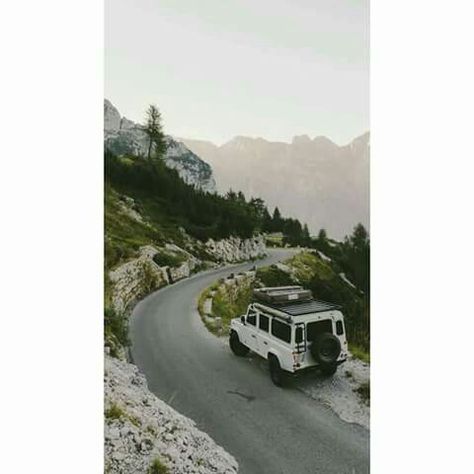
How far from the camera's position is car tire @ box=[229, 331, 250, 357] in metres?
4.46

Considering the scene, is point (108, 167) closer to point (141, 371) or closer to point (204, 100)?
point (204, 100)

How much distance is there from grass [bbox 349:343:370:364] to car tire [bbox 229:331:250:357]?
834 millimetres

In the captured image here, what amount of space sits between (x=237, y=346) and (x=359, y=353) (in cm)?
99

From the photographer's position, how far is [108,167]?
4504 mm

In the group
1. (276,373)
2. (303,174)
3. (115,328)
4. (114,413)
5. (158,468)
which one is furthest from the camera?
(303,174)

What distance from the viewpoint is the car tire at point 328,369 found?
14.1ft

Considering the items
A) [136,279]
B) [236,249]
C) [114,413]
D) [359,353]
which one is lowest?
[114,413]

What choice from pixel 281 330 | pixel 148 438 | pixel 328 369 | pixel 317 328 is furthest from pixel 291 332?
pixel 148 438

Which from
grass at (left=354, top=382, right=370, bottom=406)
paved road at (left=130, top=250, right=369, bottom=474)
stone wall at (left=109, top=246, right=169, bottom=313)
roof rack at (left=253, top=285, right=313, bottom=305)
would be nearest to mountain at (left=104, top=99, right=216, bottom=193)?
stone wall at (left=109, top=246, right=169, bottom=313)

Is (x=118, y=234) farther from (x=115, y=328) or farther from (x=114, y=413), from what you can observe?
(x=114, y=413)

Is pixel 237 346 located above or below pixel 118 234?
below

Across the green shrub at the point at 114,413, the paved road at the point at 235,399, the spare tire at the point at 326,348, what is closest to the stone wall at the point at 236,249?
the paved road at the point at 235,399

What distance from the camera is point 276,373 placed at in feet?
14.2

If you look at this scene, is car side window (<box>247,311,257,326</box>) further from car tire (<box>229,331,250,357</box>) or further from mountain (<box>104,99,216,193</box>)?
mountain (<box>104,99,216,193</box>)
